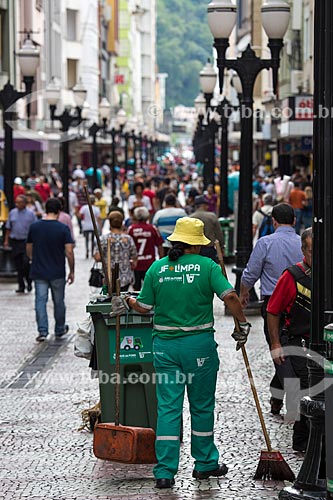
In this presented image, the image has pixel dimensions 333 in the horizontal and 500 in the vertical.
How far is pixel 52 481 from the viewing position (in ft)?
28.8

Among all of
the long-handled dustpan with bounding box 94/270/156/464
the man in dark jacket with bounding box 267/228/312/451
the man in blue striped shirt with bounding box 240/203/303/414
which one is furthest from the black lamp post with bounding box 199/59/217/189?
the long-handled dustpan with bounding box 94/270/156/464

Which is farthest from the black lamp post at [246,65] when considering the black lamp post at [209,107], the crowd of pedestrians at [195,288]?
the black lamp post at [209,107]

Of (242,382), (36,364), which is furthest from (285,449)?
(36,364)

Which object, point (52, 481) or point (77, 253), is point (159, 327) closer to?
point (52, 481)

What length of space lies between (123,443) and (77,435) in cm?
152

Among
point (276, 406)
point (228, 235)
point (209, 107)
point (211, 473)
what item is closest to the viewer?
point (211, 473)

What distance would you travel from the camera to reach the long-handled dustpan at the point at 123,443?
8.77 m

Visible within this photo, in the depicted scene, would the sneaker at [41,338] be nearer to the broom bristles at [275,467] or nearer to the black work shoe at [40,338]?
the black work shoe at [40,338]

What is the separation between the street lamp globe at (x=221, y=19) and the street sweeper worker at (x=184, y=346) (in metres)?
9.14

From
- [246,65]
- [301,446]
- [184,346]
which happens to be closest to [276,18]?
[246,65]

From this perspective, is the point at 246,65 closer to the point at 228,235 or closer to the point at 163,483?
the point at 228,235

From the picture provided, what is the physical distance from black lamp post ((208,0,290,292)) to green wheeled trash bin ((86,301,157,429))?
870 centimetres

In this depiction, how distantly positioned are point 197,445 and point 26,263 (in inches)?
506

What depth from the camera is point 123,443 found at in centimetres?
880
